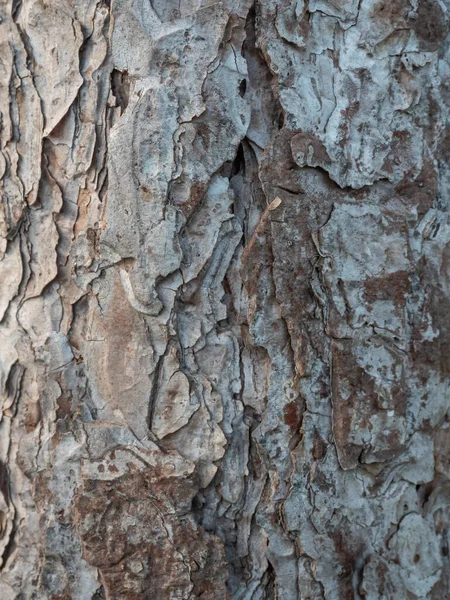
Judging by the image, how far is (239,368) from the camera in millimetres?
965

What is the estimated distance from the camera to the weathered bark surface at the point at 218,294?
0.93 m

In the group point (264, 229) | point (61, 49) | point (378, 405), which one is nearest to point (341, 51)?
point (264, 229)

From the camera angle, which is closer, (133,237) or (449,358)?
(133,237)

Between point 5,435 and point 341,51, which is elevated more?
point 341,51

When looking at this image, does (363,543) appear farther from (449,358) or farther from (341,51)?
(341,51)

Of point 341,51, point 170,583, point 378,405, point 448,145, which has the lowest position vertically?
point 170,583

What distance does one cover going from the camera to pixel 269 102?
96 centimetres

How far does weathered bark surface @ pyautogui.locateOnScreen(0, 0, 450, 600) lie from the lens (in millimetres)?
927

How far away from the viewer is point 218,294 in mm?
955

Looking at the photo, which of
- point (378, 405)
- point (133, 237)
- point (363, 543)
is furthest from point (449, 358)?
point (133, 237)

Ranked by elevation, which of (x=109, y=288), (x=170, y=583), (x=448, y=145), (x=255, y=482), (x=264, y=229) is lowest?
(x=170, y=583)

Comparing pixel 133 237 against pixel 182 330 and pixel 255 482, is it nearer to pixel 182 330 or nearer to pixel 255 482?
pixel 182 330

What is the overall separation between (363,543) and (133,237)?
0.59 meters

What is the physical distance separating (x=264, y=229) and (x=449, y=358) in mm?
377
